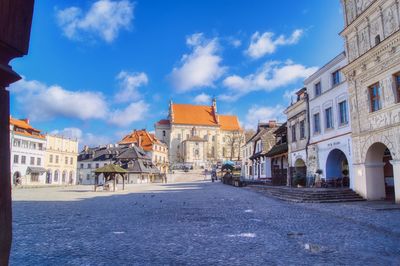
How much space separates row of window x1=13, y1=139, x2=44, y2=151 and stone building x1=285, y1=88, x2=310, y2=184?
48220 millimetres

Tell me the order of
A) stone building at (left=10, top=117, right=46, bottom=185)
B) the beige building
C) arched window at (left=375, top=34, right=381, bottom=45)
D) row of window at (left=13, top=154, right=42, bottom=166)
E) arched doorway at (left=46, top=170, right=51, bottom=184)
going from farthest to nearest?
the beige building → arched doorway at (left=46, top=170, right=51, bottom=184) → row of window at (left=13, top=154, right=42, bottom=166) → stone building at (left=10, top=117, right=46, bottom=185) → arched window at (left=375, top=34, right=381, bottom=45)

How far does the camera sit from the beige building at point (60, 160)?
62938 millimetres

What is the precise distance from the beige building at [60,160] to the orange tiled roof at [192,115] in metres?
45.8

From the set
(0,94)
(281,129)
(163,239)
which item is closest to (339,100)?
(281,129)

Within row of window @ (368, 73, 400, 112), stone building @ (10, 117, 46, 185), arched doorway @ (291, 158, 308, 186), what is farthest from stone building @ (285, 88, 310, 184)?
stone building @ (10, 117, 46, 185)

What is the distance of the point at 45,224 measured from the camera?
1055 centimetres

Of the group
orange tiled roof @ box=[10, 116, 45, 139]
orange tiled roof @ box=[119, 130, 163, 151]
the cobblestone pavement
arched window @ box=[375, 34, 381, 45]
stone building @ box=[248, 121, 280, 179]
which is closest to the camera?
the cobblestone pavement

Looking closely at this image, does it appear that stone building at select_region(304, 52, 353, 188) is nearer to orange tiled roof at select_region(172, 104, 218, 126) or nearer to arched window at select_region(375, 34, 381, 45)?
arched window at select_region(375, 34, 381, 45)

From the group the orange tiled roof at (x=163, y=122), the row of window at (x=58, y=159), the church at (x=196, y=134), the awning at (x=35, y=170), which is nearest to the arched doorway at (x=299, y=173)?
the awning at (x=35, y=170)

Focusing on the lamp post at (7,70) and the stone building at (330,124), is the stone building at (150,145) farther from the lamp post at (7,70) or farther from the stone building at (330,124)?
the lamp post at (7,70)

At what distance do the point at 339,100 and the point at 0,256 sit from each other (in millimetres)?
22457

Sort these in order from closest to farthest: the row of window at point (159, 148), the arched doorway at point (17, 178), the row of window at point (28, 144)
A: the arched doorway at point (17, 178) → the row of window at point (28, 144) → the row of window at point (159, 148)

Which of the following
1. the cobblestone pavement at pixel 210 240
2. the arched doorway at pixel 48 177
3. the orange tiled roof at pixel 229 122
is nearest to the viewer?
the cobblestone pavement at pixel 210 240

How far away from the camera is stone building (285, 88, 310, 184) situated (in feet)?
85.7
